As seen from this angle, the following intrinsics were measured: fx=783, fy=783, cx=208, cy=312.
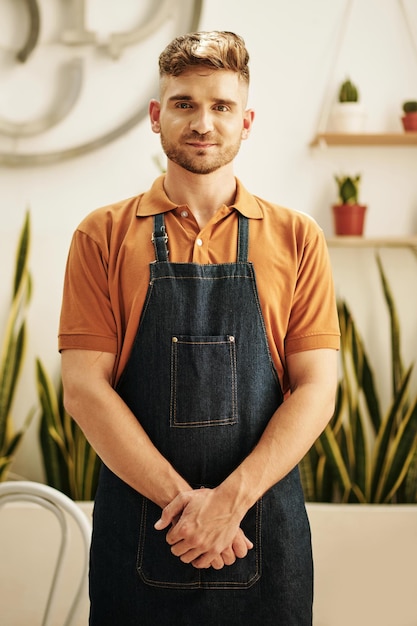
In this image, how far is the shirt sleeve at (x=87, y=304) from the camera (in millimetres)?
1447

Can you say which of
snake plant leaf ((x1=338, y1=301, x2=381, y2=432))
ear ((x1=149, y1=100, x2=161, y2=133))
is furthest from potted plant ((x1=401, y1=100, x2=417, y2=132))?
ear ((x1=149, y1=100, x2=161, y2=133))

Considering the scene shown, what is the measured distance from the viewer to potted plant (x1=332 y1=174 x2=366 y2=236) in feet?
8.20

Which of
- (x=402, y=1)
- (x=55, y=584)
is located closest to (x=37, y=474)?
(x=55, y=584)

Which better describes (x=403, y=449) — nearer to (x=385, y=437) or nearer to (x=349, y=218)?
(x=385, y=437)

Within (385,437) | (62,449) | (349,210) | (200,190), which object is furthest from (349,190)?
(62,449)

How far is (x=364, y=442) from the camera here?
8.34 feet

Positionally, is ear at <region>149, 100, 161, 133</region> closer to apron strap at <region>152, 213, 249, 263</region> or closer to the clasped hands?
apron strap at <region>152, 213, 249, 263</region>

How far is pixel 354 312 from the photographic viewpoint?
2.62 metres

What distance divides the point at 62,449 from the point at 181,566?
119 cm

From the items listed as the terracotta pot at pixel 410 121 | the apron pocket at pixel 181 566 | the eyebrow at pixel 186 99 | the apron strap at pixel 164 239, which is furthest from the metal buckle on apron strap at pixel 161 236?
the terracotta pot at pixel 410 121

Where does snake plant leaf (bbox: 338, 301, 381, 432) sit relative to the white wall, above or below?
below

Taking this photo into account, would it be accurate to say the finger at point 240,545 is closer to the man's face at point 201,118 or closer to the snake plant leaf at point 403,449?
the man's face at point 201,118

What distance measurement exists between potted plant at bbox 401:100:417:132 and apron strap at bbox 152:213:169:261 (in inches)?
51.6

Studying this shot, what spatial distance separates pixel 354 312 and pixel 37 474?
3.89 feet
